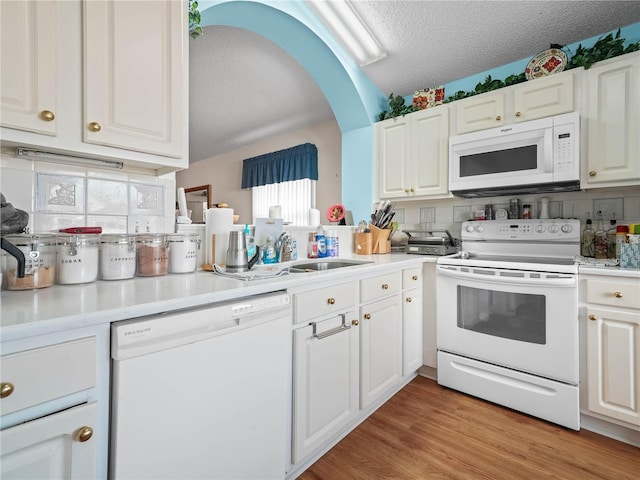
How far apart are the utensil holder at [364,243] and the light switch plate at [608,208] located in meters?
1.54

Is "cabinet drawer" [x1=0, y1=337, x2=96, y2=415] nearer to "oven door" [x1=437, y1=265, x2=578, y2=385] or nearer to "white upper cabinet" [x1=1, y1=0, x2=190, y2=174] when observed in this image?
"white upper cabinet" [x1=1, y1=0, x2=190, y2=174]

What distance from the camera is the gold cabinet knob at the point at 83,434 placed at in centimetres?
65

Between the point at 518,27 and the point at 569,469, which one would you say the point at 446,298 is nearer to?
the point at 569,469

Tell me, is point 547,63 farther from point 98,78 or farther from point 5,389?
point 5,389

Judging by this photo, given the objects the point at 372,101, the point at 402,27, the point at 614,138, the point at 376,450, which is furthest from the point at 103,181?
the point at 614,138

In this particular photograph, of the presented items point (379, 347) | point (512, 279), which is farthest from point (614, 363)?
point (379, 347)

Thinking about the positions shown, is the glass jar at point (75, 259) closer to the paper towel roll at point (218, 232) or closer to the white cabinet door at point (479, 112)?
the paper towel roll at point (218, 232)

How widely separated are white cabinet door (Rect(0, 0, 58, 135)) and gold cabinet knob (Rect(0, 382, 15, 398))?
2.31 feet

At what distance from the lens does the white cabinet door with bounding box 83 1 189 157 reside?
3.13 ft

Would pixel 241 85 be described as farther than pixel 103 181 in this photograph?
Yes

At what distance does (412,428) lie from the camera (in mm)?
1578

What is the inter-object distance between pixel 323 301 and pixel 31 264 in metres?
1.02

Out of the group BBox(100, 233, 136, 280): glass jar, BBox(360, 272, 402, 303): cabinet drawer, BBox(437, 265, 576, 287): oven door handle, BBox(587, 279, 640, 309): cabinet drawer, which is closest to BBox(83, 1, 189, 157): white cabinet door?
BBox(100, 233, 136, 280): glass jar

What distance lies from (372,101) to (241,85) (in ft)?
4.47
